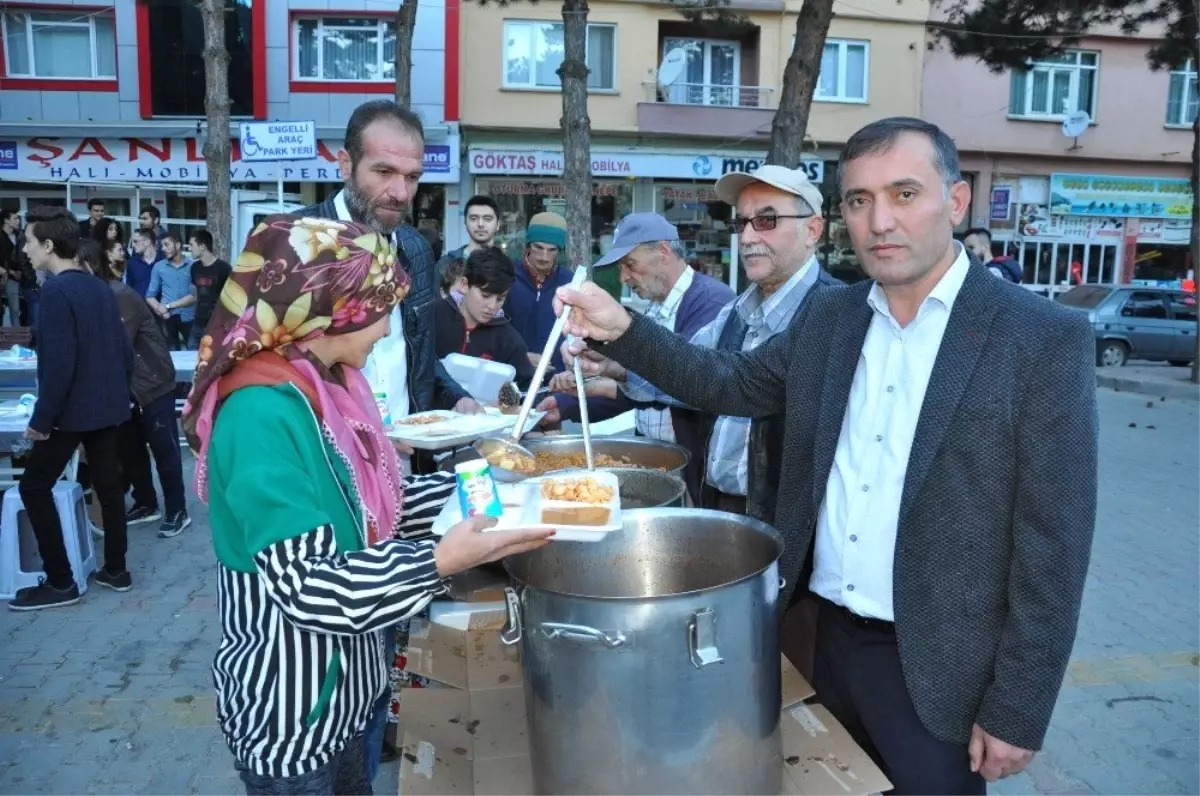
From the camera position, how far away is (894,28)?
68.4ft

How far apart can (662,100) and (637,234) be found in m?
16.7

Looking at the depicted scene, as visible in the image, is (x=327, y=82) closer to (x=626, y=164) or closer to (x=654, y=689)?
(x=626, y=164)

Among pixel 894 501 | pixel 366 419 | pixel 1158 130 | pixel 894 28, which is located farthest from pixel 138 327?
pixel 1158 130

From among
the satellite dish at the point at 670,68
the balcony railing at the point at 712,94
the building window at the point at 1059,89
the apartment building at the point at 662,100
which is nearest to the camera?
the apartment building at the point at 662,100

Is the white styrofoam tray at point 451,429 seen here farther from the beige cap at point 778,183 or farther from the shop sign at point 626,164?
the shop sign at point 626,164

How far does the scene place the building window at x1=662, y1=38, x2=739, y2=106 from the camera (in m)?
20.3

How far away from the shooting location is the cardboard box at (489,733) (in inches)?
71.4

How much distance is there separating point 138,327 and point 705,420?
13.1ft

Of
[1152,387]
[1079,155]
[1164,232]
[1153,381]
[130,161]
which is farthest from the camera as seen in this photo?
[1164,232]

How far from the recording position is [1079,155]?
74.0ft

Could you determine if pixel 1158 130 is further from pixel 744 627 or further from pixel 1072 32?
pixel 744 627

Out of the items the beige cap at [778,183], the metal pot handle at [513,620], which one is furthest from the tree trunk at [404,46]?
the metal pot handle at [513,620]

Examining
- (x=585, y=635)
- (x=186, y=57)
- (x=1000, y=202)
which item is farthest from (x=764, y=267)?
(x=1000, y=202)

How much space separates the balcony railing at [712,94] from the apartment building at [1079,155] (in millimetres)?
4383
